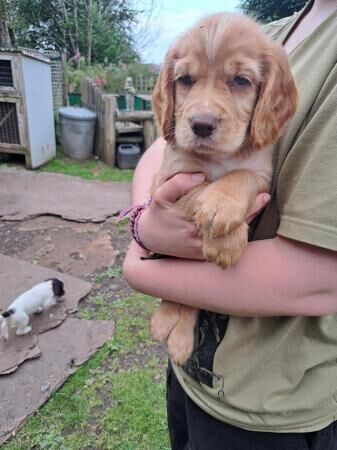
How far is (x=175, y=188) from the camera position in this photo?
1.08 metres

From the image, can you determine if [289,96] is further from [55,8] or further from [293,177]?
[55,8]

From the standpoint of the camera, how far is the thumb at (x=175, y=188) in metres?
1.08

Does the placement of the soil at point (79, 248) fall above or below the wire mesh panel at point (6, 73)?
below

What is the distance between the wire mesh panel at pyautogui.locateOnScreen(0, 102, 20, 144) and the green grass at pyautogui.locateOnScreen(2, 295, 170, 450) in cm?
475

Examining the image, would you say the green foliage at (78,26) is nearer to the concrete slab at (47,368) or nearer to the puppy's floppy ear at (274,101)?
the concrete slab at (47,368)

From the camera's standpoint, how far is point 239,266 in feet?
3.02

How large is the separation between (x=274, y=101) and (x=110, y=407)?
2.21 m

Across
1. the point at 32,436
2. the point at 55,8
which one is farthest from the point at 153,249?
the point at 55,8

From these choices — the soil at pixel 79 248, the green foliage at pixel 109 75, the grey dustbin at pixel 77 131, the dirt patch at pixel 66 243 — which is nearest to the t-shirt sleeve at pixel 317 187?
the soil at pixel 79 248

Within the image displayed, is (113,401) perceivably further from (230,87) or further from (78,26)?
(78,26)

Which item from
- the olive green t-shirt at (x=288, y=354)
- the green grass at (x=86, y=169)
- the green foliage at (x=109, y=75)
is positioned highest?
the olive green t-shirt at (x=288, y=354)

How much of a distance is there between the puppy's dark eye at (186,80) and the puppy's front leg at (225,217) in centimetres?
34

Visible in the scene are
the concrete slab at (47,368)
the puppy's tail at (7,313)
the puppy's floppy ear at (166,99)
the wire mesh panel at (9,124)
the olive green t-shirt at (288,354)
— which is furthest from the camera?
the wire mesh panel at (9,124)

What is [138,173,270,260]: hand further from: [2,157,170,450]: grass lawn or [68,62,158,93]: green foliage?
[68,62,158,93]: green foliage
